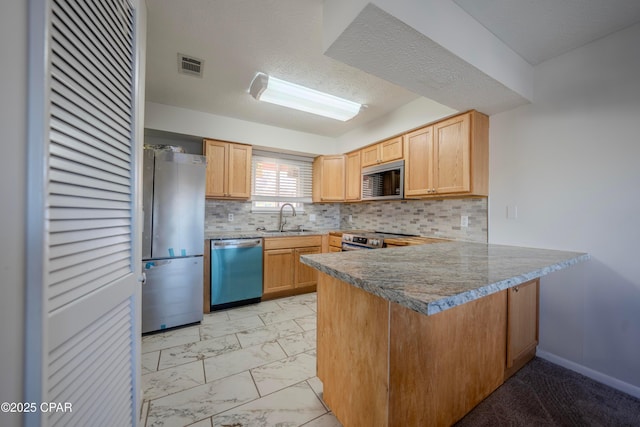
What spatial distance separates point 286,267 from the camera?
3.37 m

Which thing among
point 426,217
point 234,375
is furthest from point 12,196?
point 426,217

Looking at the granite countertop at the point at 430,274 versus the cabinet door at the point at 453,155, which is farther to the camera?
the cabinet door at the point at 453,155

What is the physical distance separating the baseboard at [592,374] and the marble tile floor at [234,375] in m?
1.86

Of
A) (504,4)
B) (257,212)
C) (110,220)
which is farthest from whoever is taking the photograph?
(257,212)

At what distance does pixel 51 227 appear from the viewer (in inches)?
23.5

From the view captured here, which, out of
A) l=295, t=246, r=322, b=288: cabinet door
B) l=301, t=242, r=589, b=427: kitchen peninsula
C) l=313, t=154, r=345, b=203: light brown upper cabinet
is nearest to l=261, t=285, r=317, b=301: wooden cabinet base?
l=295, t=246, r=322, b=288: cabinet door

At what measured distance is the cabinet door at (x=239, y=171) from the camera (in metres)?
3.26

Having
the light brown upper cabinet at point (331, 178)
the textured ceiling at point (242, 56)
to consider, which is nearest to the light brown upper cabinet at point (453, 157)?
the textured ceiling at point (242, 56)

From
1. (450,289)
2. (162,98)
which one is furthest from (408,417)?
(162,98)

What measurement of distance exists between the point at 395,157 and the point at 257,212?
2.21m

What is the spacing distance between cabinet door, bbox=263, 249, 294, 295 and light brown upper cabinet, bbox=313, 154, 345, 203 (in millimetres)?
1153

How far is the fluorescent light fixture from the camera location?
7.60ft

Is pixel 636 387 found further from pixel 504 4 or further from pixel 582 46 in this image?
pixel 504 4

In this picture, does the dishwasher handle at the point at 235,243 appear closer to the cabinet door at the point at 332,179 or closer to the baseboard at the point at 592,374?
the cabinet door at the point at 332,179
